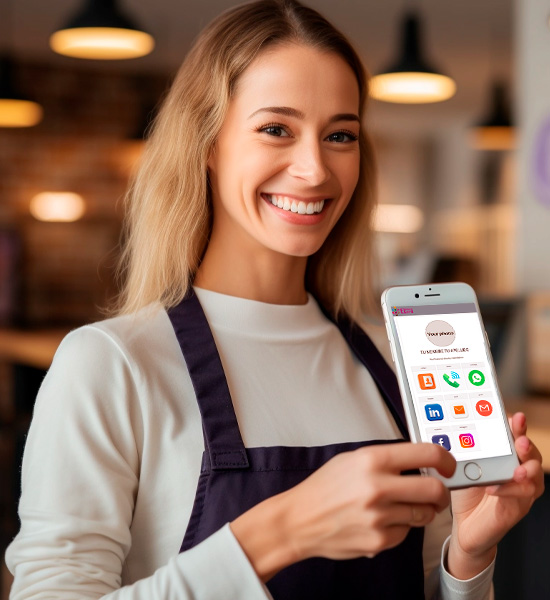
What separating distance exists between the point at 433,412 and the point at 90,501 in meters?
0.41


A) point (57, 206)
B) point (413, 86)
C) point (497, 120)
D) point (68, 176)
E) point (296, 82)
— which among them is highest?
point (296, 82)

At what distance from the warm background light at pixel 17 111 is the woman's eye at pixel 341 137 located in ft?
14.0

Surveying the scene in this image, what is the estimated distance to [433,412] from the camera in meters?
1.02

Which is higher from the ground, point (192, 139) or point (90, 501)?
point (192, 139)

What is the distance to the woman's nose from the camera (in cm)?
114

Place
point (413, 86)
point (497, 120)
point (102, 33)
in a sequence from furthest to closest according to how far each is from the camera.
→ point (497, 120) → point (413, 86) → point (102, 33)

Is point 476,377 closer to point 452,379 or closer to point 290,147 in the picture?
point 452,379

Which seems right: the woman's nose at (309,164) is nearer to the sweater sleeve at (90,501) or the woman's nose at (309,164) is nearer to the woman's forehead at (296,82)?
the woman's forehead at (296,82)

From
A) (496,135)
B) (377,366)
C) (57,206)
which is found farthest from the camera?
(57,206)

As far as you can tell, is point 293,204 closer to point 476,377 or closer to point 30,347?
point 476,377

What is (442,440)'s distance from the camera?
1004 millimetres

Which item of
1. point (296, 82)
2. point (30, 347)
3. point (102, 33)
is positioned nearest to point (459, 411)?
point (296, 82)

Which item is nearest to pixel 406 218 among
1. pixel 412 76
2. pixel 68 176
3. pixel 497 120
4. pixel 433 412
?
pixel 497 120

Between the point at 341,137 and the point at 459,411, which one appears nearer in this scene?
the point at 459,411
